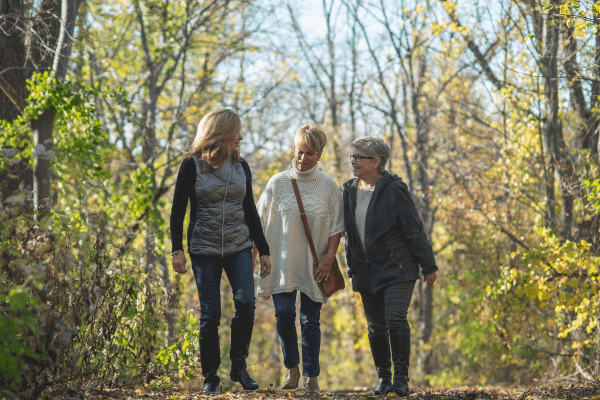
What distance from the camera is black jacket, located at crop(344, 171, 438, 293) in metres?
4.58

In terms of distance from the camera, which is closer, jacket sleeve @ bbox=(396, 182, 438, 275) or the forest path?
the forest path

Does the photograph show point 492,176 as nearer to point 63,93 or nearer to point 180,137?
point 180,137

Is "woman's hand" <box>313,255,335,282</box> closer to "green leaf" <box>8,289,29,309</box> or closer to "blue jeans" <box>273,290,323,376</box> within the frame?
"blue jeans" <box>273,290,323,376</box>

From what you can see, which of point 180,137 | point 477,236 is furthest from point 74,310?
point 477,236

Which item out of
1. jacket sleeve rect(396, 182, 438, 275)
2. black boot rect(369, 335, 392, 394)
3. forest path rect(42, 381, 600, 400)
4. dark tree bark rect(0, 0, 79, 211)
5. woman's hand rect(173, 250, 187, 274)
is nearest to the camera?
forest path rect(42, 381, 600, 400)

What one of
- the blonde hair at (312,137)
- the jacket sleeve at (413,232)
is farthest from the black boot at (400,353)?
the blonde hair at (312,137)

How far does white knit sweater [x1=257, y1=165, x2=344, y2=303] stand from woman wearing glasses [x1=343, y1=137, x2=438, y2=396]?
0.18 meters

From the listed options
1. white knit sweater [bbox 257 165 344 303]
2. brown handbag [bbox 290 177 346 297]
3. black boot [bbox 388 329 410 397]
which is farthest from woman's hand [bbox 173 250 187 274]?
black boot [bbox 388 329 410 397]

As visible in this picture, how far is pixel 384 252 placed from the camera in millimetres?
4641

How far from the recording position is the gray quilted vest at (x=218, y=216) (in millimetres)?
4184

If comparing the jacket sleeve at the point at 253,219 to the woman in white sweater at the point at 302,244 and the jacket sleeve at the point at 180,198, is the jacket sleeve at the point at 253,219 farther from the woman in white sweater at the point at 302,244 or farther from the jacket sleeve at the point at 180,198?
the jacket sleeve at the point at 180,198

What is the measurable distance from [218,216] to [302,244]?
2.71 feet

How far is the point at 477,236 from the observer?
1273 cm

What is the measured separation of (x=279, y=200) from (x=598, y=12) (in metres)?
2.92
